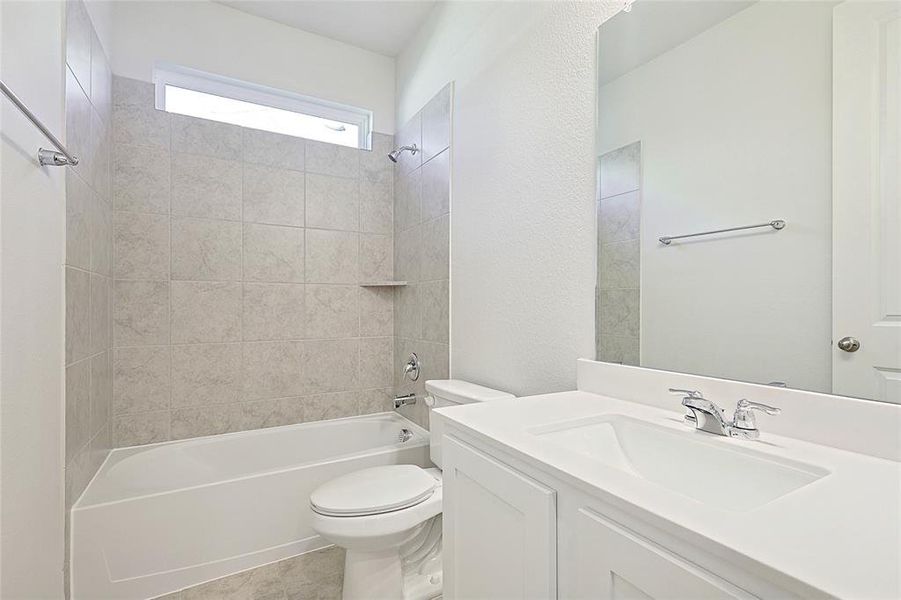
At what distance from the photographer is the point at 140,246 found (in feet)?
6.73

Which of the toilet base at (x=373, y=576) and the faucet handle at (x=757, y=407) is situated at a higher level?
the faucet handle at (x=757, y=407)

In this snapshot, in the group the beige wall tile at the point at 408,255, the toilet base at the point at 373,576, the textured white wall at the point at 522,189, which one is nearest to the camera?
the textured white wall at the point at 522,189

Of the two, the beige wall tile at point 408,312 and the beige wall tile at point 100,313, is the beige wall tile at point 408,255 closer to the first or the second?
the beige wall tile at point 408,312

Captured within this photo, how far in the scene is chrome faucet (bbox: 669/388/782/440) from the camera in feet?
2.65

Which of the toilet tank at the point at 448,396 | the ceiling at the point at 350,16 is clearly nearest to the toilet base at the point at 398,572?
the toilet tank at the point at 448,396

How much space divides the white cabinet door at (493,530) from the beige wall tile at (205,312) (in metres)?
1.74

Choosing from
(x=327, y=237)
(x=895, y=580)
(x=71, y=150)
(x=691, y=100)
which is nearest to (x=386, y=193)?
(x=327, y=237)

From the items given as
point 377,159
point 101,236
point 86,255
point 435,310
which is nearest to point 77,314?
point 86,255

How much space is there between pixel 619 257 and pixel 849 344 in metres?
0.55

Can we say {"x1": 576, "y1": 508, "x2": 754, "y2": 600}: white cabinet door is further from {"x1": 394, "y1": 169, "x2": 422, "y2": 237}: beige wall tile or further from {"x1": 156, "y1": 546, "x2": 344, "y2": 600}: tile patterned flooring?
{"x1": 394, "y1": 169, "x2": 422, "y2": 237}: beige wall tile

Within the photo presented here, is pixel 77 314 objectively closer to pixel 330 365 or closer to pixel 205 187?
pixel 205 187

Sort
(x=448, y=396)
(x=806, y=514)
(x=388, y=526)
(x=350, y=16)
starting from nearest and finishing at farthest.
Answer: (x=806, y=514)
(x=388, y=526)
(x=448, y=396)
(x=350, y=16)

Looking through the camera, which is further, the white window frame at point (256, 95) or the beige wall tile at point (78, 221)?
the white window frame at point (256, 95)

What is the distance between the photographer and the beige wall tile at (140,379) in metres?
2.00
